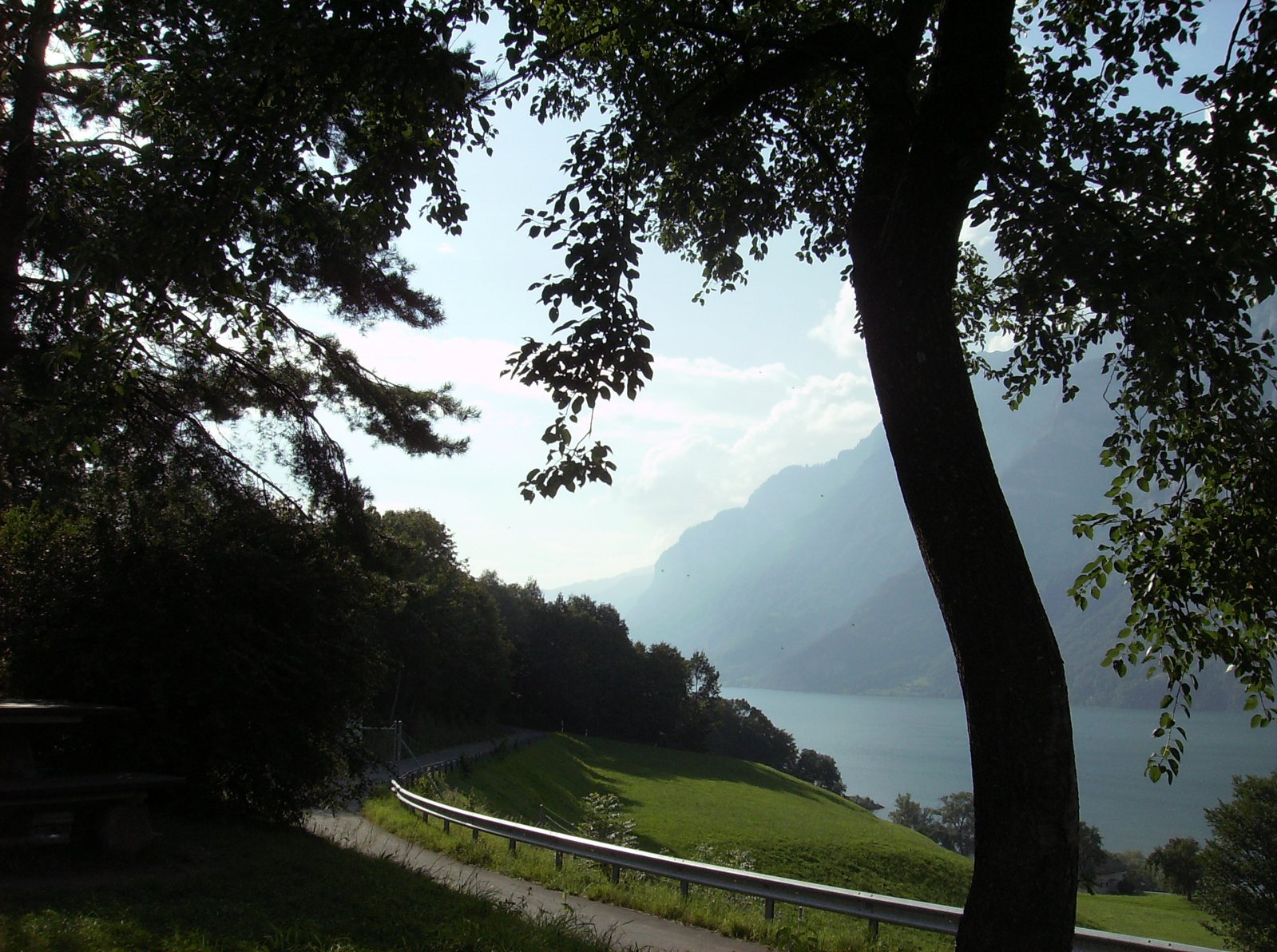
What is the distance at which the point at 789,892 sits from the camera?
312 inches

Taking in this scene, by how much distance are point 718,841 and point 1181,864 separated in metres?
39.5

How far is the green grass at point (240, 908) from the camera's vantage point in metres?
5.20

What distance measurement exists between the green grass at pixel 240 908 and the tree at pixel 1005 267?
11.1 ft

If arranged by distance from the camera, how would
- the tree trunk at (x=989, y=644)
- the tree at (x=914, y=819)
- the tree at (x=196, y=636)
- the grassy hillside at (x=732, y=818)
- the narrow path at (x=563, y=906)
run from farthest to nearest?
the tree at (x=914, y=819), the grassy hillside at (x=732, y=818), the tree at (x=196, y=636), the narrow path at (x=563, y=906), the tree trunk at (x=989, y=644)

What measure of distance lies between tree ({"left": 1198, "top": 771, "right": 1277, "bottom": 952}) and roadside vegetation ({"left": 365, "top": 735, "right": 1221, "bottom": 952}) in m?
1.87

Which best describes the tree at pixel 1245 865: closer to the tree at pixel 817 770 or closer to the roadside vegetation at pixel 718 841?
the roadside vegetation at pixel 718 841

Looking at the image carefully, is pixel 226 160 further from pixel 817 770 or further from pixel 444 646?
pixel 817 770

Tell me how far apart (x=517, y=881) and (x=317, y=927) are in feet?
16.3

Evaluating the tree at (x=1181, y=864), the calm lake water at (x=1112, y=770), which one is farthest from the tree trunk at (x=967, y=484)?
the calm lake water at (x=1112, y=770)

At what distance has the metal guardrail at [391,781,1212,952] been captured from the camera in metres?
6.15

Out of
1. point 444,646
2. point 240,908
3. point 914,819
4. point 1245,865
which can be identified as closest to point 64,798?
point 240,908

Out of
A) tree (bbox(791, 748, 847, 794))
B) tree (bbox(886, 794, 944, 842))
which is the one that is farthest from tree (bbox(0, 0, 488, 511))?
tree (bbox(791, 748, 847, 794))

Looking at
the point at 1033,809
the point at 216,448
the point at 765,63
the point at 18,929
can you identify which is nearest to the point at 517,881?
the point at 18,929

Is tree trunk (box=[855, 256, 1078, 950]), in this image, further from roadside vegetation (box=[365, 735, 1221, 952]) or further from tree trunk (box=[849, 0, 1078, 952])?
roadside vegetation (box=[365, 735, 1221, 952])
